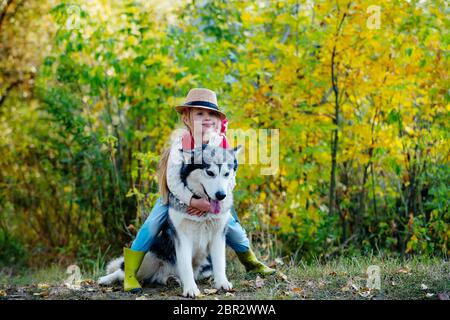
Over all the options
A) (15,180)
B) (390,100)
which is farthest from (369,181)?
(15,180)

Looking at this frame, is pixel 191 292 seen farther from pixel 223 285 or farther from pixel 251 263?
pixel 251 263

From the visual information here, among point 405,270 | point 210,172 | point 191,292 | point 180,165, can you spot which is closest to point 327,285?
point 405,270

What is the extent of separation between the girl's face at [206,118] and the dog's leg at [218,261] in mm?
793

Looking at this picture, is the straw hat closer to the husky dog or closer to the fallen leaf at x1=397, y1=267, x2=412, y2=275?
the husky dog

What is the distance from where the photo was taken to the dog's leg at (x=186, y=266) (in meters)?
3.67

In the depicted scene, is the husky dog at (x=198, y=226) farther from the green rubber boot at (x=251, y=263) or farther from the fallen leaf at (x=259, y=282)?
the green rubber boot at (x=251, y=263)

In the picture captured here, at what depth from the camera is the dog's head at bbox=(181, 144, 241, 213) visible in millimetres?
3600

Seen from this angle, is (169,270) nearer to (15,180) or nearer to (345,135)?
(345,135)

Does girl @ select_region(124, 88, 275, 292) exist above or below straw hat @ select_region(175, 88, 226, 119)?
below

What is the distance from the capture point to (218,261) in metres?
3.88

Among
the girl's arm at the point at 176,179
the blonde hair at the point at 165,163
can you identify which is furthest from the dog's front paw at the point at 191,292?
the blonde hair at the point at 165,163

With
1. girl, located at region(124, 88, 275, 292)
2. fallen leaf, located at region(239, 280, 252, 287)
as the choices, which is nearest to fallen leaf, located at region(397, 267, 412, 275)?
fallen leaf, located at region(239, 280, 252, 287)

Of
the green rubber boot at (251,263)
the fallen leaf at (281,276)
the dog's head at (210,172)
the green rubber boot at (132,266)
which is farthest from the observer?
the green rubber boot at (251,263)

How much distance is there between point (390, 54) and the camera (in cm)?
596
